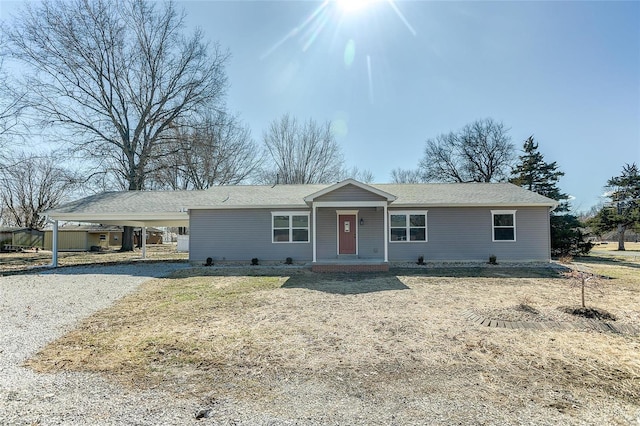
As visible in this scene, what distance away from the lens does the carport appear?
581 inches

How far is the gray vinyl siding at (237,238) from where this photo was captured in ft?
47.5

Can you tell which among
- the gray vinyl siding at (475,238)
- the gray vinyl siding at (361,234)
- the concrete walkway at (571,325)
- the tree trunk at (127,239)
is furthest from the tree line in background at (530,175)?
the tree trunk at (127,239)

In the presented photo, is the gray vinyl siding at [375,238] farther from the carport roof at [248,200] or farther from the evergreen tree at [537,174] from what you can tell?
the evergreen tree at [537,174]

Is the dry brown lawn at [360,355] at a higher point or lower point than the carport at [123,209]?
lower

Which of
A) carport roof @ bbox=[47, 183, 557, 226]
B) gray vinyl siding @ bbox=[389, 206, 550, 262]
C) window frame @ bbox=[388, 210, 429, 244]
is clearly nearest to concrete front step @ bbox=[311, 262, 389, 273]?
gray vinyl siding @ bbox=[389, 206, 550, 262]

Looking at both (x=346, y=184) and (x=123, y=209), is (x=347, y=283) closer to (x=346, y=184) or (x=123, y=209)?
(x=346, y=184)

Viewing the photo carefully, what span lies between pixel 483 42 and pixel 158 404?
13717 millimetres

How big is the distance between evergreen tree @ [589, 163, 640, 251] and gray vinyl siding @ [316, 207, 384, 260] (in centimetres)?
2446

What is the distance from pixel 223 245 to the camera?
1460cm

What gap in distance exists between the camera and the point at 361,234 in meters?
14.4

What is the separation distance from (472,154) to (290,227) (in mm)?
25597

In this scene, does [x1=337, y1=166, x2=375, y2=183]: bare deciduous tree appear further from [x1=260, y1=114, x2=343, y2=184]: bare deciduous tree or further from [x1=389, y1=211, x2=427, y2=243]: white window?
[x1=389, y1=211, x2=427, y2=243]: white window

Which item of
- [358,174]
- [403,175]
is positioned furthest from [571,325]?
[403,175]

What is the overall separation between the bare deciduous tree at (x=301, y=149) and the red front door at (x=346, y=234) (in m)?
18.4
